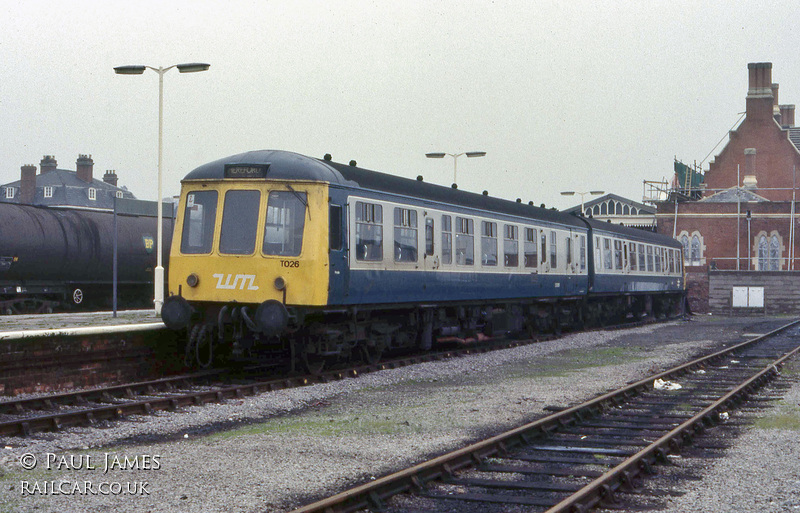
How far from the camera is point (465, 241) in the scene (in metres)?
19.2

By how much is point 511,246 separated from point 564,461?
13364 mm

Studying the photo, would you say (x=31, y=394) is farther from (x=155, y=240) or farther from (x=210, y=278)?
(x=155, y=240)

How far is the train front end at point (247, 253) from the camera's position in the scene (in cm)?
1386

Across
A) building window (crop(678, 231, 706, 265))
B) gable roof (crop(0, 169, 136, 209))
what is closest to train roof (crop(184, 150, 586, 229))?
building window (crop(678, 231, 706, 265))

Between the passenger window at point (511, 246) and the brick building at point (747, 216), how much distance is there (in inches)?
1207

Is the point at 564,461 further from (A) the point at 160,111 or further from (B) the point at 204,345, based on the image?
(A) the point at 160,111

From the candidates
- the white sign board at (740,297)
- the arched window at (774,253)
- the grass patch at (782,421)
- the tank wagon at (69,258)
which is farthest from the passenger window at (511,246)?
the arched window at (774,253)

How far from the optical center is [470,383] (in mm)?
14594

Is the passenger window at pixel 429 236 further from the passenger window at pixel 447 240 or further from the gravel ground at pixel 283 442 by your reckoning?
the gravel ground at pixel 283 442

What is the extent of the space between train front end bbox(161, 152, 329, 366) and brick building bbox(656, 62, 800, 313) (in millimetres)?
39655

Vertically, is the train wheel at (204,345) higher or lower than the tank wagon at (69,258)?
lower

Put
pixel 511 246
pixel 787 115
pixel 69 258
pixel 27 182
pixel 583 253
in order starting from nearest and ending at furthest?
pixel 511 246
pixel 69 258
pixel 583 253
pixel 27 182
pixel 787 115

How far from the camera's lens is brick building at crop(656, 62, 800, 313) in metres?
54.2

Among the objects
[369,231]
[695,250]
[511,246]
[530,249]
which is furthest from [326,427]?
[695,250]
